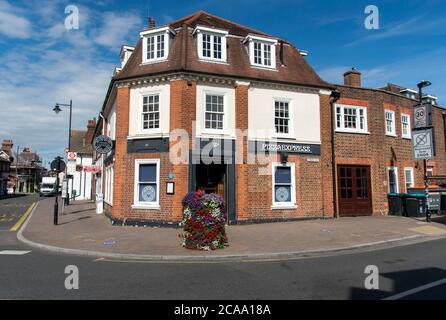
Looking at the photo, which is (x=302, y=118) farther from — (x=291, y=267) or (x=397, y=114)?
(x=291, y=267)

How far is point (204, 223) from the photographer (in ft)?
33.4

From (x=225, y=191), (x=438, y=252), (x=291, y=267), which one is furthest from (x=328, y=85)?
(x=291, y=267)

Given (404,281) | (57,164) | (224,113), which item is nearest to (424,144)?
(224,113)

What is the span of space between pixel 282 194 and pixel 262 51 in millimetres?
7269

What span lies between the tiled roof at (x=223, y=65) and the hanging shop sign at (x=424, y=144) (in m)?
4.99

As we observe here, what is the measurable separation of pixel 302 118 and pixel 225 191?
18.0 ft

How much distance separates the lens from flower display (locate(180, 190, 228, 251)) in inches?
397

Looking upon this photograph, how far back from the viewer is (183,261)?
902cm

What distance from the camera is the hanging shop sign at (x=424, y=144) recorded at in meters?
16.0

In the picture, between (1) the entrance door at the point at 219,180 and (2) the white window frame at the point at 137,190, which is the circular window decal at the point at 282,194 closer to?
(1) the entrance door at the point at 219,180

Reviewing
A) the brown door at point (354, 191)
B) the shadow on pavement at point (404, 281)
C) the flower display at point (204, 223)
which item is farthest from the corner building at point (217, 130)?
the shadow on pavement at point (404, 281)

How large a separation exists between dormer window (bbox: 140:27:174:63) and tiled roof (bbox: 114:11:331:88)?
12.5 inches

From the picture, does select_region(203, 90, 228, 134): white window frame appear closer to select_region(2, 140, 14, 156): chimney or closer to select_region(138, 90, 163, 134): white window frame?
select_region(138, 90, 163, 134): white window frame

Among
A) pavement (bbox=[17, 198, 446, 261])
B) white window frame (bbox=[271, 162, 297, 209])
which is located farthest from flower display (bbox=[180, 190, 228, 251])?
white window frame (bbox=[271, 162, 297, 209])
